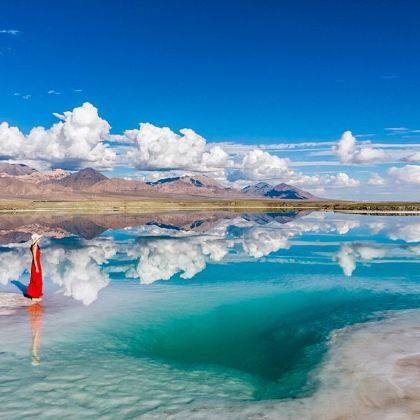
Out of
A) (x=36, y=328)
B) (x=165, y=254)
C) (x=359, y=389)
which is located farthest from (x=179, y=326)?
(x=165, y=254)

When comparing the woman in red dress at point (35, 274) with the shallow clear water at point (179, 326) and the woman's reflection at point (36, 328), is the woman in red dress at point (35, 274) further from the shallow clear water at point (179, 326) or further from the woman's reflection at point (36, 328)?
the shallow clear water at point (179, 326)

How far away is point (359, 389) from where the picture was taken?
9453 millimetres

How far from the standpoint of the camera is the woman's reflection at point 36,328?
1167 centimetres

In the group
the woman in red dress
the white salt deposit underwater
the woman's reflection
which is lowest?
the white salt deposit underwater

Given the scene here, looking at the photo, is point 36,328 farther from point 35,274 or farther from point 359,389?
point 359,389

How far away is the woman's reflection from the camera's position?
38.3 feet

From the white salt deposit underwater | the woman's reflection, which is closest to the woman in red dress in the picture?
the woman's reflection

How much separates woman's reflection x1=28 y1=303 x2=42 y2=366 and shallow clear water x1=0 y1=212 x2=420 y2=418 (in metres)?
0.05

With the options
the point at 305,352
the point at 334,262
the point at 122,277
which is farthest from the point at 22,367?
the point at 334,262

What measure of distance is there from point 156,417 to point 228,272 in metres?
17.3

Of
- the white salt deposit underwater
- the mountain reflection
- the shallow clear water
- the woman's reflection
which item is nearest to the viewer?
the white salt deposit underwater

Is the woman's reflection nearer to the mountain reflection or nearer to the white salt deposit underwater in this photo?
the mountain reflection

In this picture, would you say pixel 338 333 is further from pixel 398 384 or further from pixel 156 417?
pixel 156 417

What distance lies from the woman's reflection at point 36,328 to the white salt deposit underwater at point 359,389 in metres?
4.49
